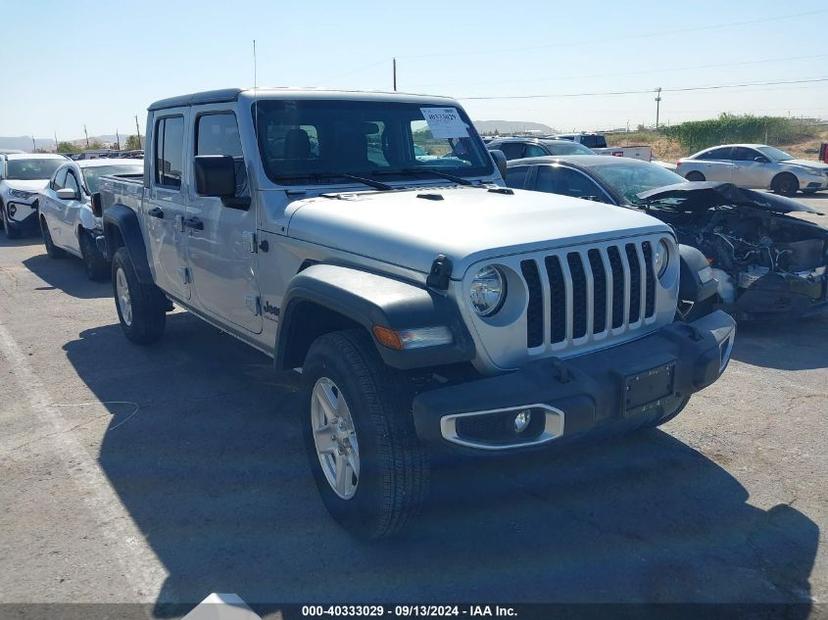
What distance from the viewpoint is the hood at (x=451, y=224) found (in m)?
3.22

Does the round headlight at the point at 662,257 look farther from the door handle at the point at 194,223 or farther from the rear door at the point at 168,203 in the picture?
the rear door at the point at 168,203

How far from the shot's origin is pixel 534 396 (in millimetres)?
2914

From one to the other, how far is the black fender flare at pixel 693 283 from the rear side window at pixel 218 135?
2.64 meters

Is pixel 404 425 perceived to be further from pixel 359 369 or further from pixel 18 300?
pixel 18 300

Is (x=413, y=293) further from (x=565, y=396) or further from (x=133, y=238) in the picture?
(x=133, y=238)

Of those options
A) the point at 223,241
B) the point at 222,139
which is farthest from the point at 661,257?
the point at 222,139

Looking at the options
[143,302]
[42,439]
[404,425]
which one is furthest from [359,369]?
[143,302]

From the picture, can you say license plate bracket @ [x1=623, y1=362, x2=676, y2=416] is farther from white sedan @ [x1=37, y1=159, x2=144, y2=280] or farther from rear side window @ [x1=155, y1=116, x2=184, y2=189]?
white sedan @ [x1=37, y1=159, x2=144, y2=280]

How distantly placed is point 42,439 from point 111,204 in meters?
2.95

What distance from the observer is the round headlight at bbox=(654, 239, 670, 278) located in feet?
12.3

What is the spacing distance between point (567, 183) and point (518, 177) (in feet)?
2.43

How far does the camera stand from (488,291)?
3.17m

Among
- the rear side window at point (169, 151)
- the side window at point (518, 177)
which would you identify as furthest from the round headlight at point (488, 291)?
the side window at point (518, 177)

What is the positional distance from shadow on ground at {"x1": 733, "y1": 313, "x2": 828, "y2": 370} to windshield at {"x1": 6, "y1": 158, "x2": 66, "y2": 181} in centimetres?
1433
